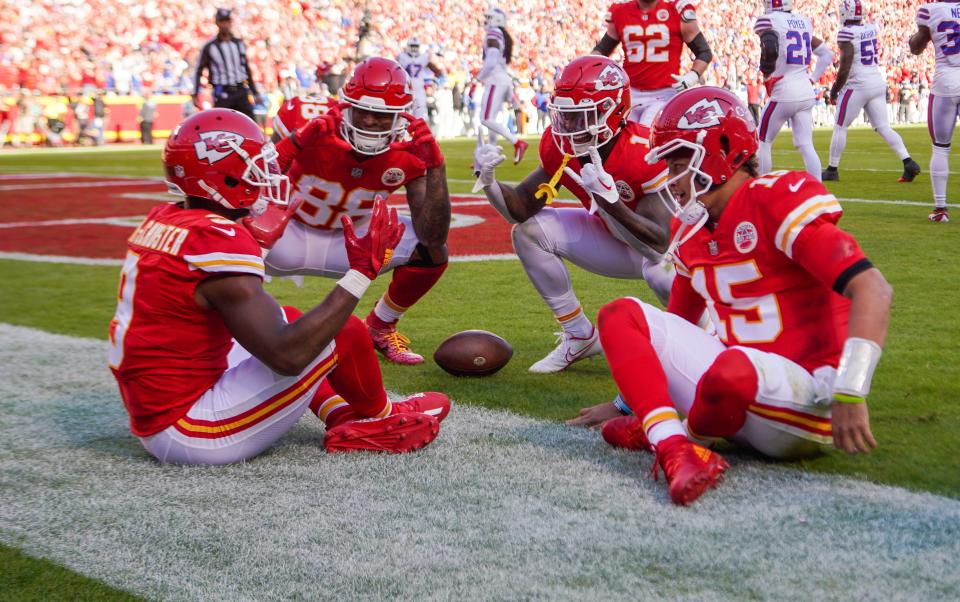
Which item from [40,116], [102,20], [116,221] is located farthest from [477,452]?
[102,20]

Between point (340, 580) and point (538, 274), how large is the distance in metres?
2.74

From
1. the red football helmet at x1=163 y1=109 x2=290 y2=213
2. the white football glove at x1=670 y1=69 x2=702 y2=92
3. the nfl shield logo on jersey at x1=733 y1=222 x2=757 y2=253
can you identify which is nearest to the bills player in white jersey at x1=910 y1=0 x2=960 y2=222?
the white football glove at x1=670 y1=69 x2=702 y2=92

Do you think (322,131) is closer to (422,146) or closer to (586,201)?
(422,146)

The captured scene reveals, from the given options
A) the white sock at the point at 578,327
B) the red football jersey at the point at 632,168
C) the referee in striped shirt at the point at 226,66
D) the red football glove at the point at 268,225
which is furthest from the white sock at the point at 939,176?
the referee in striped shirt at the point at 226,66

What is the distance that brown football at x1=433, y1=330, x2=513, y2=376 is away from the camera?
15.8ft

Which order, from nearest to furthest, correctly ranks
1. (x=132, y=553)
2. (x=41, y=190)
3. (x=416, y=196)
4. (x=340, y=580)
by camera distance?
(x=340, y=580) → (x=132, y=553) → (x=416, y=196) → (x=41, y=190)

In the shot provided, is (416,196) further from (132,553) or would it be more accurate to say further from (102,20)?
(102,20)

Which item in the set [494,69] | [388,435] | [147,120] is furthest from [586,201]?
[147,120]

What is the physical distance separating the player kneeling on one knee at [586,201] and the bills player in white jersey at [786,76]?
6026mm

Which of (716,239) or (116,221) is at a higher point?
(716,239)

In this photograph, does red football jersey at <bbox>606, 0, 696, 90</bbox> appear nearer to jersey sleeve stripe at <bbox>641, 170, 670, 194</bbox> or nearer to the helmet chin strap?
jersey sleeve stripe at <bbox>641, 170, 670, 194</bbox>

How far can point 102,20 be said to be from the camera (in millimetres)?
27250

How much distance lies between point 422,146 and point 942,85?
6.11 meters

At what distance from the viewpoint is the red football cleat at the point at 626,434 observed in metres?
3.66
